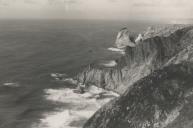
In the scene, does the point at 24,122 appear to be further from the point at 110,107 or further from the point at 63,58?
the point at 63,58

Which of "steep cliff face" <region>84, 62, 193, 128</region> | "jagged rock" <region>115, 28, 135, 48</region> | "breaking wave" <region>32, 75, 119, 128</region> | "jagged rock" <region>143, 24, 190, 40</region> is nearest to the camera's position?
"steep cliff face" <region>84, 62, 193, 128</region>

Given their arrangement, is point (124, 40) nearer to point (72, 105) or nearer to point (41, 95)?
point (41, 95)

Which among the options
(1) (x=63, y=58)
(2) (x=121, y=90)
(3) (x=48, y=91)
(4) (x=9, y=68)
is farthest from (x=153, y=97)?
(1) (x=63, y=58)

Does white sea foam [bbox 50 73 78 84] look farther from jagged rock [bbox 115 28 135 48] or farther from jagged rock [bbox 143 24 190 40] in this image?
jagged rock [bbox 115 28 135 48]

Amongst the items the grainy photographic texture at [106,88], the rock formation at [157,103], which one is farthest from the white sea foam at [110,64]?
the rock formation at [157,103]

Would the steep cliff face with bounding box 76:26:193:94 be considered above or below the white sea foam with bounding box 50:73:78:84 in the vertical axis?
above

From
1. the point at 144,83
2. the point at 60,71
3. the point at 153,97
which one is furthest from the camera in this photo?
the point at 60,71

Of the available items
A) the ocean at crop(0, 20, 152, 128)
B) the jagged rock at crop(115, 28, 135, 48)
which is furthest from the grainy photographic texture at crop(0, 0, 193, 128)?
the jagged rock at crop(115, 28, 135, 48)

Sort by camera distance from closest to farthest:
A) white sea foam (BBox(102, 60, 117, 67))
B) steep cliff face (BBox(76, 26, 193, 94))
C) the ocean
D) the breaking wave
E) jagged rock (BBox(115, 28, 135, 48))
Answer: the breaking wave, the ocean, steep cliff face (BBox(76, 26, 193, 94)), white sea foam (BBox(102, 60, 117, 67)), jagged rock (BBox(115, 28, 135, 48))
